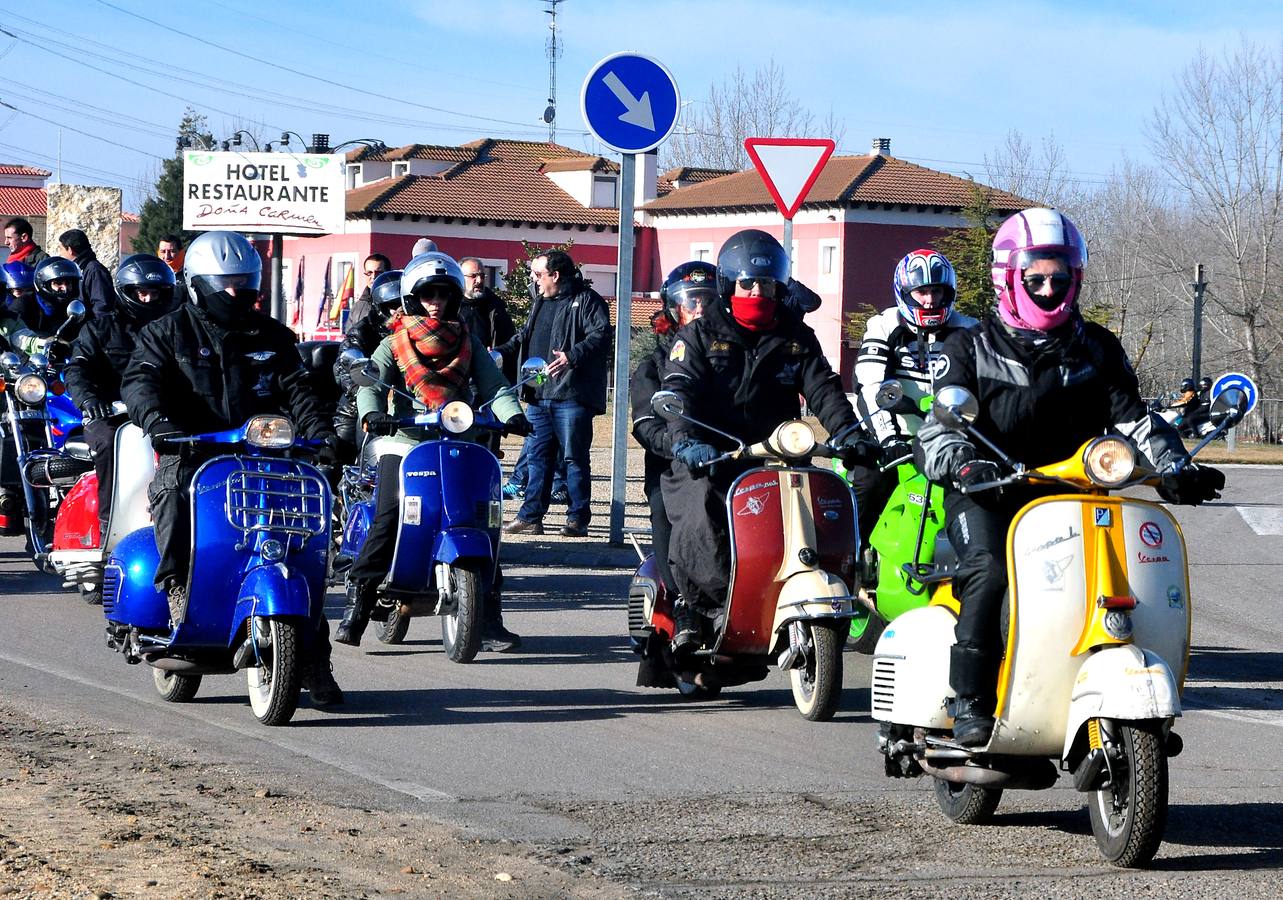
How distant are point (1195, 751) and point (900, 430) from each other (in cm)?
238

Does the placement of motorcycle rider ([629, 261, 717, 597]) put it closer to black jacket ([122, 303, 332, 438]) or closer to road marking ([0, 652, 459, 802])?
black jacket ([122, 303, 332, 438])

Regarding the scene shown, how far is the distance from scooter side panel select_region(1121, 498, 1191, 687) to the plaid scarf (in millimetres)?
4625

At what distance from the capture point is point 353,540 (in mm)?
9445

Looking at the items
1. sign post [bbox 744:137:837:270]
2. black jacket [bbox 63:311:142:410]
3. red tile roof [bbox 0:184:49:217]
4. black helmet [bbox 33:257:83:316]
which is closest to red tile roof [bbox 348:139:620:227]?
red tile roof [bbox 0:184:49:217]

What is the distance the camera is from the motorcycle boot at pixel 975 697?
5387mm

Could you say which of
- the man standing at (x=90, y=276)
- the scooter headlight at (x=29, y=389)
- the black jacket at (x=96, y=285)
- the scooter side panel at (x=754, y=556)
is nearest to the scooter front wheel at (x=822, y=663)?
the scooter side panel at (x=754, y=556)

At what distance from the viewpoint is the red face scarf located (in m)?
7.93

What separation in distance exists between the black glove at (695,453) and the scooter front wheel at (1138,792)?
2.49 metres

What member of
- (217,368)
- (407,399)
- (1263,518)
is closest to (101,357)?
(407,399)

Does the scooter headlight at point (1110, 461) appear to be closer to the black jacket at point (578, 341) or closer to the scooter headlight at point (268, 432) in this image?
the scooter headlight at point (268, 432)

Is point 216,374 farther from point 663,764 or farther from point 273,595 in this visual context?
point 663,764

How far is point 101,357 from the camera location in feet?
34.2

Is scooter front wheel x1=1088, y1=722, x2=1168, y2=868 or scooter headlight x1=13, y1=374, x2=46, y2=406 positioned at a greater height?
scooter headlight x1=13, y1=374, x2=46, y2=406

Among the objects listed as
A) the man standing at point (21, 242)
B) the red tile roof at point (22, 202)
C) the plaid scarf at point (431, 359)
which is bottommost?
the plaid scarf at point (431, 359)
